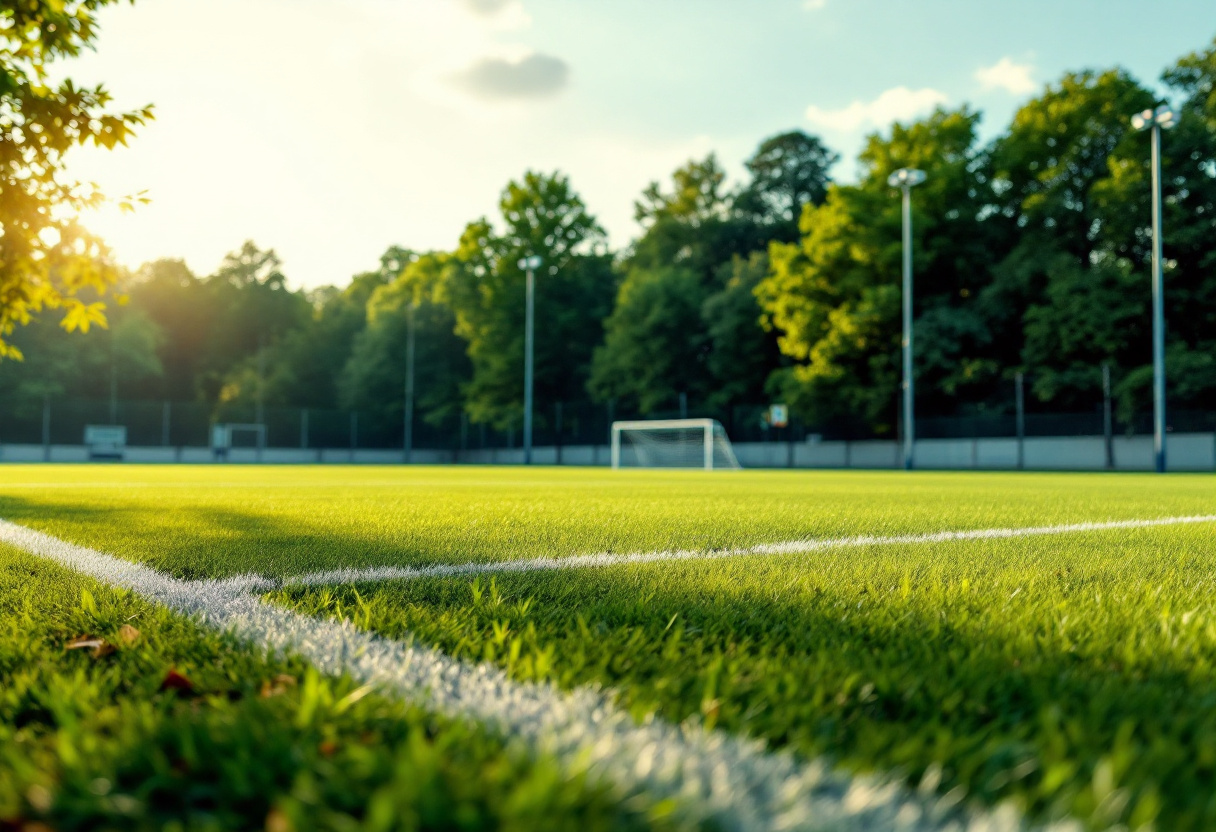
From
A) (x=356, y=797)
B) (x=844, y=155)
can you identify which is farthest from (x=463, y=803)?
(x=844, y=155)

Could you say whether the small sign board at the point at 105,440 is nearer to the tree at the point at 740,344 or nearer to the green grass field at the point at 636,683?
the tree at the point at 740,344

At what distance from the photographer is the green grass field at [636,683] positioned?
98 centimetres

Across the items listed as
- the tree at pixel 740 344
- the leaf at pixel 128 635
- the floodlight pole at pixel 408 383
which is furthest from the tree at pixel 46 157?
the floodlight pole at pixel 408 383

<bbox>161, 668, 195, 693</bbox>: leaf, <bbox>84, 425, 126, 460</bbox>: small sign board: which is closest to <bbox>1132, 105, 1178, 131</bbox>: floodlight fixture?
<bbox>161, 668, 195, 693</bbox>: leaf

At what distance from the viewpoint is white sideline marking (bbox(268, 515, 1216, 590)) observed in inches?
108

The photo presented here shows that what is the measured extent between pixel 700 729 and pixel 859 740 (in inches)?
8.4

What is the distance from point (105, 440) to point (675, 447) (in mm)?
26665

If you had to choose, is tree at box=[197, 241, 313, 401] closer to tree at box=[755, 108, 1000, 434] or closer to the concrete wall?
the concrete wall

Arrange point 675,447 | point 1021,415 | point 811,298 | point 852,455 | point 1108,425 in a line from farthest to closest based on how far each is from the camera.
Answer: point 811,298
point 852,455
point 675,447
point 1021,415
point 1108,425

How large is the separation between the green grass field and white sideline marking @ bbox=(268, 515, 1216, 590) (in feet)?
0.41

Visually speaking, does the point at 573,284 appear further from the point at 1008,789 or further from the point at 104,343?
the point at 1008,789

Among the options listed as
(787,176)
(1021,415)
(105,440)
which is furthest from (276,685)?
(787,176)

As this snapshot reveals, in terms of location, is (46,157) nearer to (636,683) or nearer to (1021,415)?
(636,683)

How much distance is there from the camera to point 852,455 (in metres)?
31.7
